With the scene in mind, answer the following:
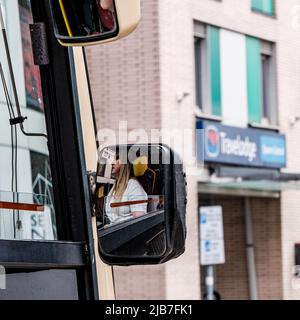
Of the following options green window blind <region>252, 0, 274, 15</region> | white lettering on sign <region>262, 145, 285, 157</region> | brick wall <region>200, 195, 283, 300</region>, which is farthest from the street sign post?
green window blind <region>252, 0, 274, 15</region>

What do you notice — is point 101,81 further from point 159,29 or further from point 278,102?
point 278,102

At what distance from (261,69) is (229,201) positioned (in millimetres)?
5453

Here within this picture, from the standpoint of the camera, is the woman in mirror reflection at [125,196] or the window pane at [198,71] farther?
the window pane at [198,71]

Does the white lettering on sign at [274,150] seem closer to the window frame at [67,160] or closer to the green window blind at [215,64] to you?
the green window blind at [215,64]

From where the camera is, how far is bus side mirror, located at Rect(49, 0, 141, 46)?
2.40 m

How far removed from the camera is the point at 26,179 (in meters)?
2.74

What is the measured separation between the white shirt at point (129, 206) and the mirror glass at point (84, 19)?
0.30 meters

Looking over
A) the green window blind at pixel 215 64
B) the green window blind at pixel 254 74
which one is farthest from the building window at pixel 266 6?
the green window blind at pixel 215 64

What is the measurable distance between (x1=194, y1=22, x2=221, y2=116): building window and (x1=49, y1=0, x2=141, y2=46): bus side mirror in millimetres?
10250

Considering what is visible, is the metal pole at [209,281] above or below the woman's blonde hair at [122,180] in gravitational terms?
below

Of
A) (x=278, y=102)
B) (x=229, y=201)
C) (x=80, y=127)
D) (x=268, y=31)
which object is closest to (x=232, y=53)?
(x=278, y=102)

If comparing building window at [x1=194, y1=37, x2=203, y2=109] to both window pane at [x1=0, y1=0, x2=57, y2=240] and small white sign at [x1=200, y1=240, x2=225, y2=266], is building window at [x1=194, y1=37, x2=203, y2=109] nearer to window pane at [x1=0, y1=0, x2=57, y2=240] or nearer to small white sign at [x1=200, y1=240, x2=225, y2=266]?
small white sign at [x1=200, y1=240, x2=225, y2=266]

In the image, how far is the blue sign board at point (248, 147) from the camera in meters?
17.3

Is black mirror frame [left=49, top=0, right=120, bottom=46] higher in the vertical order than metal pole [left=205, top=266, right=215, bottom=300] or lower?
higher
